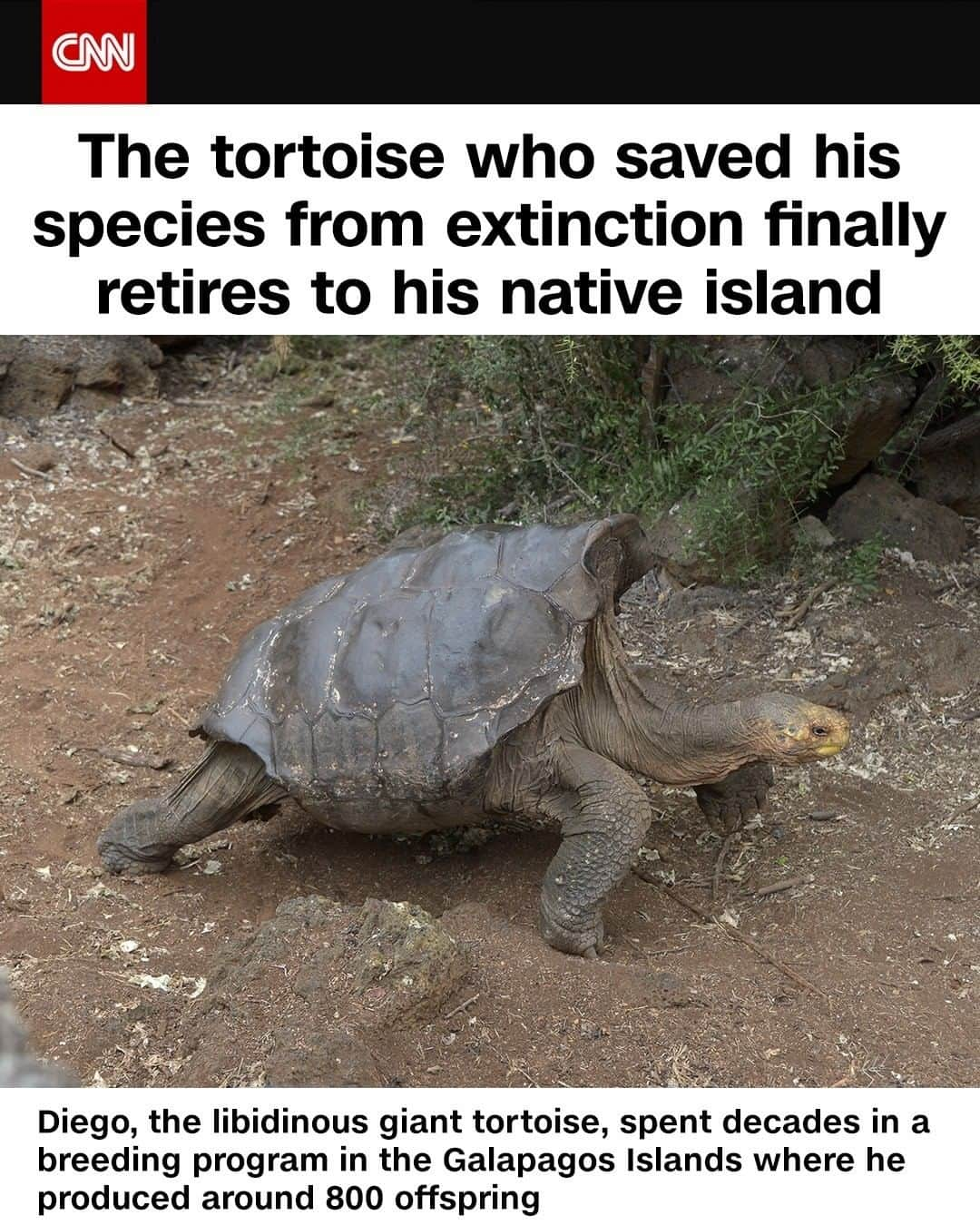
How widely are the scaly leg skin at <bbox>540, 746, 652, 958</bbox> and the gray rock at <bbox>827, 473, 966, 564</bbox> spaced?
285 cm

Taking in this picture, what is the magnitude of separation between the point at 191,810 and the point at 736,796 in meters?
2.20

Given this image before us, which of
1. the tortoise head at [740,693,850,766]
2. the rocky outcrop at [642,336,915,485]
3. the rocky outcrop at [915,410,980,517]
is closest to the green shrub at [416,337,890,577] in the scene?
the rocky outcrop at [642,336,915,485]

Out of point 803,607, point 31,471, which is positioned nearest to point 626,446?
point 803,607

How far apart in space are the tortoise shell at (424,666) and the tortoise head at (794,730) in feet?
2.33

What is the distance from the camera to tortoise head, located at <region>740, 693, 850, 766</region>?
4.80 m

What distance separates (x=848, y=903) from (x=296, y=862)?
7.06ft

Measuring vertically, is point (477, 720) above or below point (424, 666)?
below

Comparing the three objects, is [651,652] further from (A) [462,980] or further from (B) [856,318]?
(A) [462,980]

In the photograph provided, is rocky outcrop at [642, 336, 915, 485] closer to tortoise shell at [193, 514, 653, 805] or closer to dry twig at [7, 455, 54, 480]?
tortoise shell at [193, 514, 653, 805]

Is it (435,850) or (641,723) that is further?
(435,850)

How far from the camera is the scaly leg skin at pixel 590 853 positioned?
4.59 m

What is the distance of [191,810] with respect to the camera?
505 centimetres

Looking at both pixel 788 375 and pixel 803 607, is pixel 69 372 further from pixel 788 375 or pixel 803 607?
pixel 803 607

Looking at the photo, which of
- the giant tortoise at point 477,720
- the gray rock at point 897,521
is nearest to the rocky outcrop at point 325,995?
the giant tortoise at point 477,720
